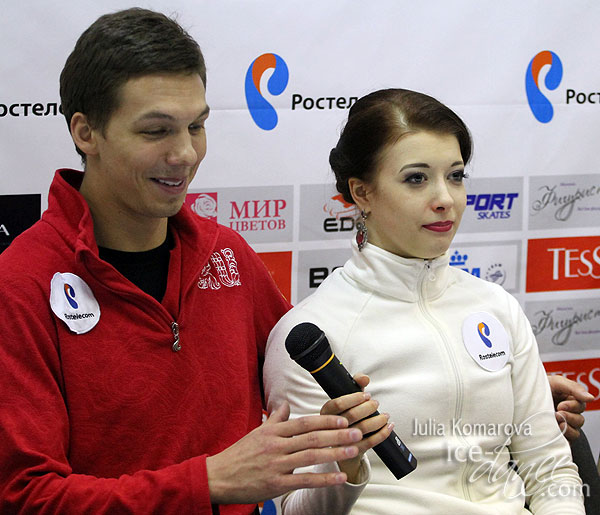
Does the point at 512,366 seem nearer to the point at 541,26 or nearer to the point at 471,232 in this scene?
the point at 471,232

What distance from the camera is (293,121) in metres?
2.50

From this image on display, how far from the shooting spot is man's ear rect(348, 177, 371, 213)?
65.2 inches

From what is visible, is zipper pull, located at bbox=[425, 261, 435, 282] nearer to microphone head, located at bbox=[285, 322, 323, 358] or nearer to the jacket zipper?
the jacket zipper

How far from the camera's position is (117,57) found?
1.36 m

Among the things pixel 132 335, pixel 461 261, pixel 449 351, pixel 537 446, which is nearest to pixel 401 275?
pixel 449 351

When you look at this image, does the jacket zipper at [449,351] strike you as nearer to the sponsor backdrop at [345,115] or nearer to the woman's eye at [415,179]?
the woman's eye at [415,179]

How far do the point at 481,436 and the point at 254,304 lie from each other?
0.53 meters

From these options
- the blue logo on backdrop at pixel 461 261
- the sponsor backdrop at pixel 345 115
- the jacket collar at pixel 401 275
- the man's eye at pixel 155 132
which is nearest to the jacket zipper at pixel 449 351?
the jacket collar at pixel 401 275

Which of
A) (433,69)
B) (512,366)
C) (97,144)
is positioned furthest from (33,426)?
(433,69)

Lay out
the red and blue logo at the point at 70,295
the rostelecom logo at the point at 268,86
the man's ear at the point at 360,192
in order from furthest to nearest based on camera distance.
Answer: the rostelecom logo at the point at 268,86, the man's ear at the point at 360,192, the red and blue logo at the point at 70,295

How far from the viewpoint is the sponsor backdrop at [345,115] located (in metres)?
2.19

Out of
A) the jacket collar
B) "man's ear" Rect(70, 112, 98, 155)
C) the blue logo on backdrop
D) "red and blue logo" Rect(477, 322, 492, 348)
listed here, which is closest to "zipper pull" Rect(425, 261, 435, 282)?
the jacket collar

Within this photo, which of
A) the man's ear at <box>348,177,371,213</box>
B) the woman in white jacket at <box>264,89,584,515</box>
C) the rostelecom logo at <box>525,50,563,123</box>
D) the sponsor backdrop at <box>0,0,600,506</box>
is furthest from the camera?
the rostelecom logo at <box>525,50,563,123</box>

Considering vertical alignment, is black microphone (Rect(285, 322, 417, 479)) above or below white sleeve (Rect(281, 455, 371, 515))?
above
